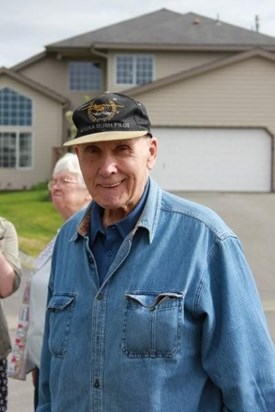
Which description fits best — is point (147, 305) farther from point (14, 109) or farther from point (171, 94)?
point (14, 109)

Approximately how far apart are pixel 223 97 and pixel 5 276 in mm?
25797

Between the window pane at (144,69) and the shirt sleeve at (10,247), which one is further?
the window pane at (144,69)

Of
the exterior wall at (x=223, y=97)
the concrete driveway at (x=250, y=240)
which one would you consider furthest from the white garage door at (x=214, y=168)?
the exterior wall at (x=223, y=97)

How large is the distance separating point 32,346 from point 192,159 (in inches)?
961

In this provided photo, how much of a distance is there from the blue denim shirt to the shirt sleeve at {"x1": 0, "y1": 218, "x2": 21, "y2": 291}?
1785 mm

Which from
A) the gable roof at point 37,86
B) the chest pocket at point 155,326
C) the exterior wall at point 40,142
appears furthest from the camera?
the exterior wall at point 40,142

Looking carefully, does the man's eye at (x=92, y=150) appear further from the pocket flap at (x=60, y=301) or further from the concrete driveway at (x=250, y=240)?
the concrete driveway at (x=250, y=240)

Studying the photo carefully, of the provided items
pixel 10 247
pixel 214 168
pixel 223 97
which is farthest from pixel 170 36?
pixel 10 247

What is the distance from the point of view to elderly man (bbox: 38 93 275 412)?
2.50 m

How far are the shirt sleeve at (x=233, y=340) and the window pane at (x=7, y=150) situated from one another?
3136 cm

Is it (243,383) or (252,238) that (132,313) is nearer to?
(243,383)

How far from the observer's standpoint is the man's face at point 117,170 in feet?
8.77

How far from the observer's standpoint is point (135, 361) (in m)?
2.50

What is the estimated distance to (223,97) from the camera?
2941 centimetres
